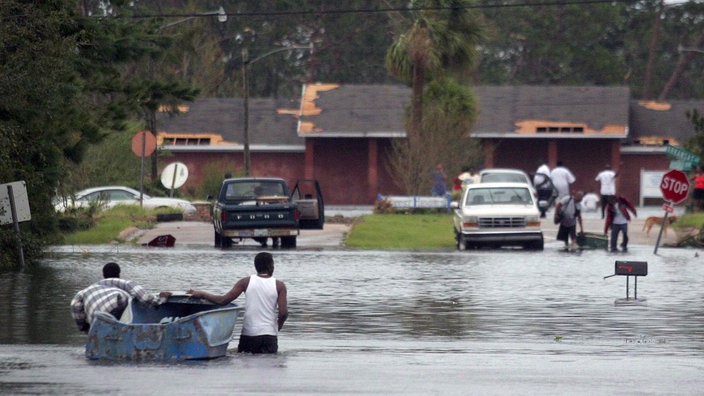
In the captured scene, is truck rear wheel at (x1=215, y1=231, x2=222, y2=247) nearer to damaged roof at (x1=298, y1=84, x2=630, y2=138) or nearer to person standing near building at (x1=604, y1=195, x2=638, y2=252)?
person standing near building at (x1=604, y1=195, x2=638, y2=252)

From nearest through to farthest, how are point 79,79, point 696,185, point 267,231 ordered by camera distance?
point 79,79 → point 267,231 → point 696,185

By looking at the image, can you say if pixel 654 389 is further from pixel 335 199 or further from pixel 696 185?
pixel 335 199

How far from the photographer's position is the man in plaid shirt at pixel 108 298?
15.3 m

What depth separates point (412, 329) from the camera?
18.8 m

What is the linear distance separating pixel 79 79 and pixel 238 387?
54.4ft

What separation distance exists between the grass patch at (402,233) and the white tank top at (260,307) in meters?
22.3

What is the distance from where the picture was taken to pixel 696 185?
44.0 metres

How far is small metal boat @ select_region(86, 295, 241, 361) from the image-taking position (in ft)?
48.8

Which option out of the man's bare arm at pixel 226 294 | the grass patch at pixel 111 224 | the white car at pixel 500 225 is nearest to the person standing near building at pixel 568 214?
the white car at pixel 500 225

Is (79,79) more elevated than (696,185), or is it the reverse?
(79,79)

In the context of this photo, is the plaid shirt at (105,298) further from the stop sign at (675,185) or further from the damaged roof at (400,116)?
the damaged roof at (400,116)

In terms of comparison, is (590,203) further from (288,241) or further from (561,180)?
(288,241)

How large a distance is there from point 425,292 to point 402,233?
1684cm

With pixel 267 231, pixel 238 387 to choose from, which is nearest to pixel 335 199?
pixel 267 231
